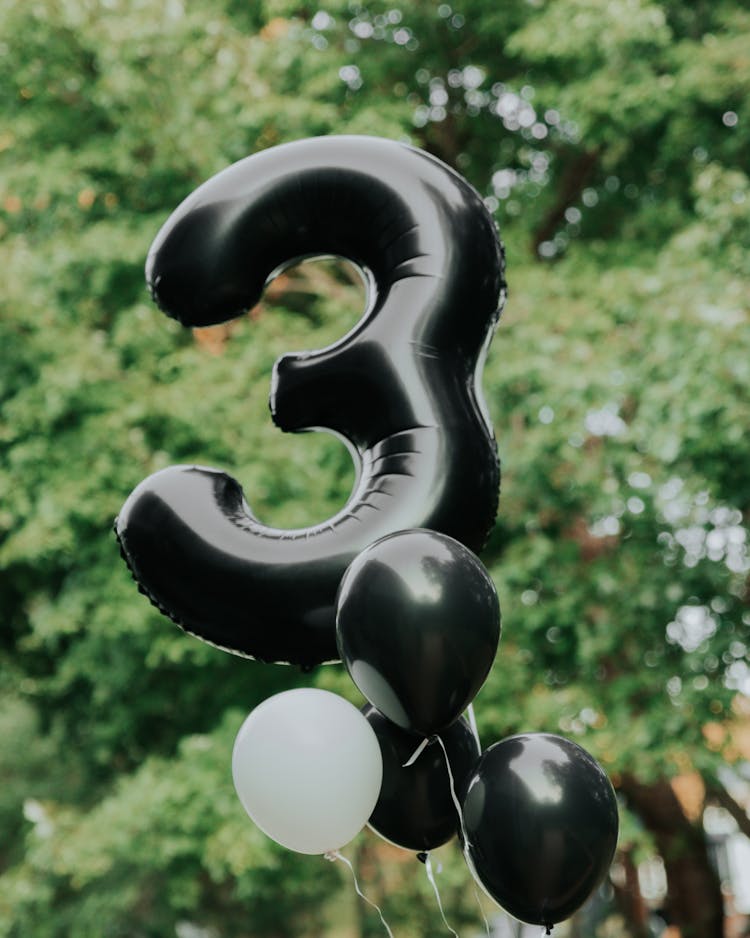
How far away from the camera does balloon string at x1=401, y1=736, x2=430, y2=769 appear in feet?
6.66

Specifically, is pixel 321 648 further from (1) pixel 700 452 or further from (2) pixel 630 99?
(2) pixel 630 99

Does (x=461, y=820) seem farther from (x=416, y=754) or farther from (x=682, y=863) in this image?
(x=682, y=863)

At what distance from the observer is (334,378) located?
7.28 ft

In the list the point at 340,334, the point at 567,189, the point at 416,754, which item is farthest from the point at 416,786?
the point at 567,189

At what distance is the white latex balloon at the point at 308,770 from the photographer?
1.88 meters

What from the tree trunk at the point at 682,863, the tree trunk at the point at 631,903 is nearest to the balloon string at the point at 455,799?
the tree trunk at the point at 682,863

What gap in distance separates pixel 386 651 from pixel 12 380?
4325 millimetres

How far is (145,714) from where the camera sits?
6406 millimetres

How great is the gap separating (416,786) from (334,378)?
824 millimetres

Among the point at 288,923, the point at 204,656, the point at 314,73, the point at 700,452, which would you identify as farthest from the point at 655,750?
the point at 288,923

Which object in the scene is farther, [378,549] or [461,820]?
[461,820]

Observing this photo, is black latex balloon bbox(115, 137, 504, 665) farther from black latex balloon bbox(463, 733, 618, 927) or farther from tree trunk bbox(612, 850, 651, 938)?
tree trunk bbox(612, 850, 651, 938)

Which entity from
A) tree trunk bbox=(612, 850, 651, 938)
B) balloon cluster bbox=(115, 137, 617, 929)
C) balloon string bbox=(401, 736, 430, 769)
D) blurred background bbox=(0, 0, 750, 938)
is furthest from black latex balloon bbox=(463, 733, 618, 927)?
tree trunk bbox=(612, 850, 651, 938)

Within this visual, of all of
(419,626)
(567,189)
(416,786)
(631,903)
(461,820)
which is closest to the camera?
(419,626)
